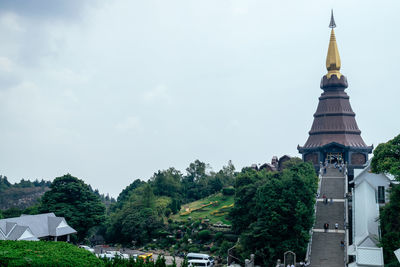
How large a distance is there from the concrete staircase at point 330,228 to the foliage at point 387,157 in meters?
4.71

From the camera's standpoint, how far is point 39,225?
34.5 metres

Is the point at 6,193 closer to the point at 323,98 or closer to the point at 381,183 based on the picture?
the point at 323,98

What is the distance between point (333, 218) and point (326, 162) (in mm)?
14074

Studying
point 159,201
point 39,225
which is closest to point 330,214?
point 159,201

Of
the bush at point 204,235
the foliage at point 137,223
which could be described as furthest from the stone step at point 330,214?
the foliage at point 137,223

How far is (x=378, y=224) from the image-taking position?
25625 mm

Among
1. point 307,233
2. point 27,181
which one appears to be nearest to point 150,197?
point 307,233

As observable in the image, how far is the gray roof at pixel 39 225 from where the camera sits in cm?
3148

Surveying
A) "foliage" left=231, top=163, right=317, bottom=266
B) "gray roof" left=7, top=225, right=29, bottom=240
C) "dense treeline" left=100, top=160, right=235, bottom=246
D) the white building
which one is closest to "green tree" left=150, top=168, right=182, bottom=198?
"dense treeline" left=100, top=160, right=235, bottom=246

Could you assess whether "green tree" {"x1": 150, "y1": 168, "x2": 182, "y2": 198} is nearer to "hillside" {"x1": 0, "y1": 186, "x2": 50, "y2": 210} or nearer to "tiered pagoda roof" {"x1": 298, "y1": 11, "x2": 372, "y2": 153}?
"tiered pagoda roof" {"x1": 298, "y1": 11, "x2": 372, "y2": 153}

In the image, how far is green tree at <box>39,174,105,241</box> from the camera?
38781 millimetres

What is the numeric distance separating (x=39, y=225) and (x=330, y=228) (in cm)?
2249

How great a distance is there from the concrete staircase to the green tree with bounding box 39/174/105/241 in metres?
20.1

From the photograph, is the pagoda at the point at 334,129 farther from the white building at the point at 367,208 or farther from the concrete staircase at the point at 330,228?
Answer: the white building at the point at 367,208
